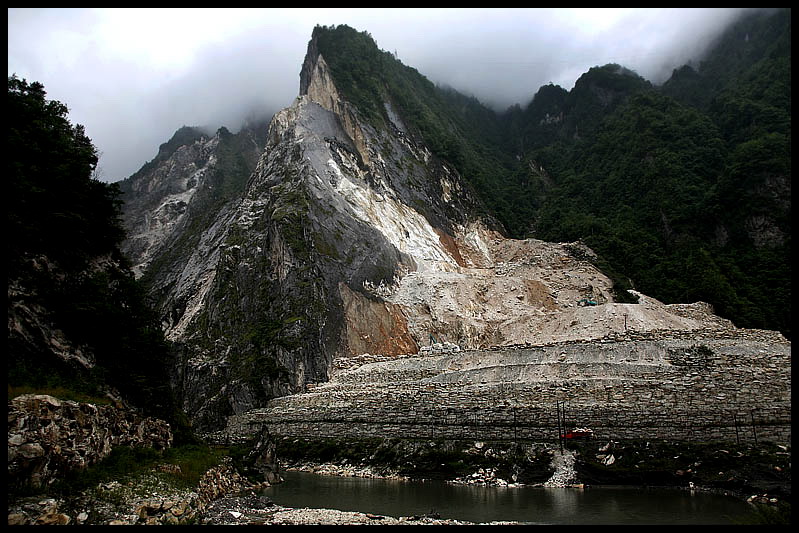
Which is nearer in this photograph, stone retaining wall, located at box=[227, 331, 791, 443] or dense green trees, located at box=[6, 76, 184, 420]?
dense green trees, located at box=[6, 76, 184, 420]

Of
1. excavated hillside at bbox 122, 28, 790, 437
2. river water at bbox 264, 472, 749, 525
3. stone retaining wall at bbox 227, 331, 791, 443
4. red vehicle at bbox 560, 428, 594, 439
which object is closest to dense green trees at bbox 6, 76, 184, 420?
river water at bbox 264, 472, 749, 525

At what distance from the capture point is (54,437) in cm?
941

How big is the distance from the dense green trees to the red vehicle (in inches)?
556

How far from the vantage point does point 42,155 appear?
15617 mm

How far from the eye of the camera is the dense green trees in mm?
12852

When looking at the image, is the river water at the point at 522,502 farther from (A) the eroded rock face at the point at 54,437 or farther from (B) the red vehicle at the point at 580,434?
(A) the eroded rock face at the point at 54,437

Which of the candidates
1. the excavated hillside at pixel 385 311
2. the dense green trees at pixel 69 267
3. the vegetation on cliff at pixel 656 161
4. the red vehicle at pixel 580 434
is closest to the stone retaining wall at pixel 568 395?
the excavated hillside at pixel 385 311

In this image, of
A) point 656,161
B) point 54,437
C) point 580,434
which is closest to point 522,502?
point 580,434

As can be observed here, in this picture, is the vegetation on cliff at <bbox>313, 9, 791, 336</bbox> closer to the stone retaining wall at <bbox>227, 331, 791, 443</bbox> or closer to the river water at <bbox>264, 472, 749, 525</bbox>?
the stone retaining wall at <bbox>227, 331, 791, 443</bbox>

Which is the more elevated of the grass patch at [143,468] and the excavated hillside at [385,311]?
the excavated hillside at [385,311]

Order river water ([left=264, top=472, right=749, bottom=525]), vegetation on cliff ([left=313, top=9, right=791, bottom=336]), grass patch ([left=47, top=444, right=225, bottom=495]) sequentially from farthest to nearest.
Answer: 1. vegetation on cliff ([left=313, top=9, right=791, bottom=336])
2. river water ([left=264, top=472, right=749, bottom=525])
3. grass patch ([left=47, top=444, right=225, bottom=495])

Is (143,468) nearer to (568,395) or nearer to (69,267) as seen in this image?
(69,267)

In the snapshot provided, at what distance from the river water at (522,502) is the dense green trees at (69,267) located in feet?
20.3

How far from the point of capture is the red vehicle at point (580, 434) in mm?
17984
